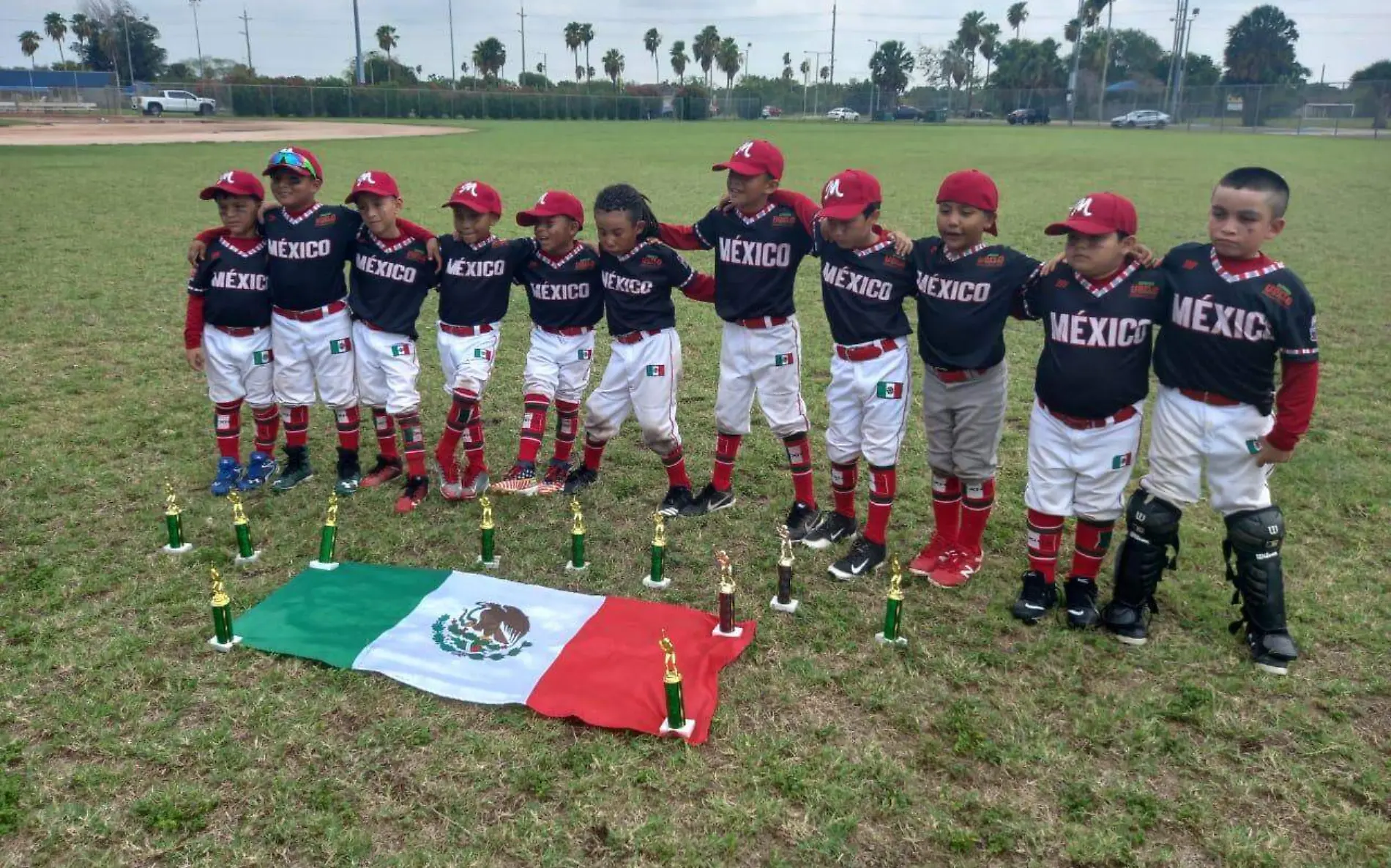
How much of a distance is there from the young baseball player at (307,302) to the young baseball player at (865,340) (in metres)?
2.80

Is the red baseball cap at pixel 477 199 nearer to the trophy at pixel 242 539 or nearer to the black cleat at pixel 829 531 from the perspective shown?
the trophy at pixel 242 539

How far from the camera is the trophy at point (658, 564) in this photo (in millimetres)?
5164

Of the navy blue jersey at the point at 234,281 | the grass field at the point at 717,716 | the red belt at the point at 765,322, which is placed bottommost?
the grass field at the point at 717,716

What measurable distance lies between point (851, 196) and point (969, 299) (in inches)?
34.4

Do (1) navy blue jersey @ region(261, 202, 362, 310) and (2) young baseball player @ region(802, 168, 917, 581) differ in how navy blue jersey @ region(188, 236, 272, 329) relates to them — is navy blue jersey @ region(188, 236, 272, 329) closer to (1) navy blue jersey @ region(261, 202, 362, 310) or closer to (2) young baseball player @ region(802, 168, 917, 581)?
(1) navy blue jersey @ region(261, 202, 362, 310)

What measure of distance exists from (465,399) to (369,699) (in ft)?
8.31

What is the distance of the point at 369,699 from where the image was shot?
13.9 ft

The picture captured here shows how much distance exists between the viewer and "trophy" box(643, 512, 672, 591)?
5164 millimetres

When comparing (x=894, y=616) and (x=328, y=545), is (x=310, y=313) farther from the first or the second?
(x=894, y=616)

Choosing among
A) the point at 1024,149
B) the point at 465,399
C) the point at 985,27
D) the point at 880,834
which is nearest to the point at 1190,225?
the point at 465,399

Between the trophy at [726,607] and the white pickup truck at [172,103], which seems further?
the white pickup truck at [172,103]

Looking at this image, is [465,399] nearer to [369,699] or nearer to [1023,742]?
[369,699]

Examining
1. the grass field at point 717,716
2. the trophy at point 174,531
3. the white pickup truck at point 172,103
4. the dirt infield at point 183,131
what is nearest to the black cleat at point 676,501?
the grass field at point 717,716

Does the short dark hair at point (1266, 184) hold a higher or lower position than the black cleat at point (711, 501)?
higher
